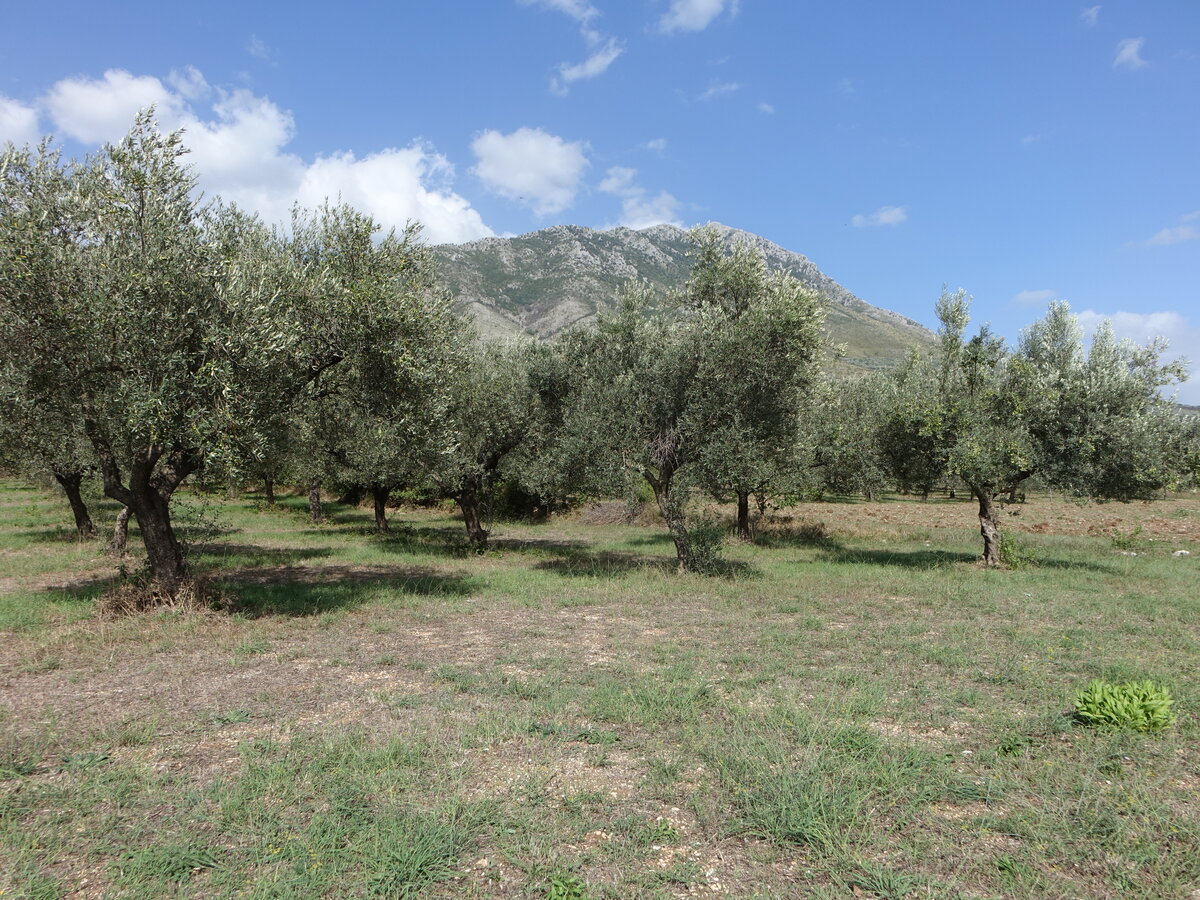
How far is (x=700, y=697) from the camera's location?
33.0 feet

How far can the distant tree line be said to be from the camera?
520 inches

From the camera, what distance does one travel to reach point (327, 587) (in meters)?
19.9

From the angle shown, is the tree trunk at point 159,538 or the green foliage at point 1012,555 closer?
the tree trunk at point 159,538

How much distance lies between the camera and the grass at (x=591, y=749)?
18.9 ft

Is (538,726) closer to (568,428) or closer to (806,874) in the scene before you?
(806,874)

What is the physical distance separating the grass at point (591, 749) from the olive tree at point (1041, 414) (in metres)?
5.88

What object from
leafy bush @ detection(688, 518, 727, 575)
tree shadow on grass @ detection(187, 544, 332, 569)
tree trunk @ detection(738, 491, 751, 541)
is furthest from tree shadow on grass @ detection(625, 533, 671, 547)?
tree shadow on grass @ detection(187, 544, 332, 569)

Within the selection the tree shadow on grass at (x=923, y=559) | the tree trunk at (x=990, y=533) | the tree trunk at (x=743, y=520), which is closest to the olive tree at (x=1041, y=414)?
the tree trunk at (x=990, y=533)

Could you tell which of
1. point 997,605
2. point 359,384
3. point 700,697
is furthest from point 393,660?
point 997,605

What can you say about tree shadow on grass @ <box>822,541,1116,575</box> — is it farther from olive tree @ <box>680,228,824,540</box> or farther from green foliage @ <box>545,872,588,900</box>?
green foliage @ <box>545,872,588,900</box>

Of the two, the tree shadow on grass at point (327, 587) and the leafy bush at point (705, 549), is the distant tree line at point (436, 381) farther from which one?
the tree shadow on grass at point (327, 587)

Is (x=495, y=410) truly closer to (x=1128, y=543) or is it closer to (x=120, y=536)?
(x=120, y=536)

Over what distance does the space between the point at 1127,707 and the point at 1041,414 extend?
17764mm

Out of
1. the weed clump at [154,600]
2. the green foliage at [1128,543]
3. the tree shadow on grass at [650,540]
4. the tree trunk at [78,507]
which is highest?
the tree trunk at [78,507]
